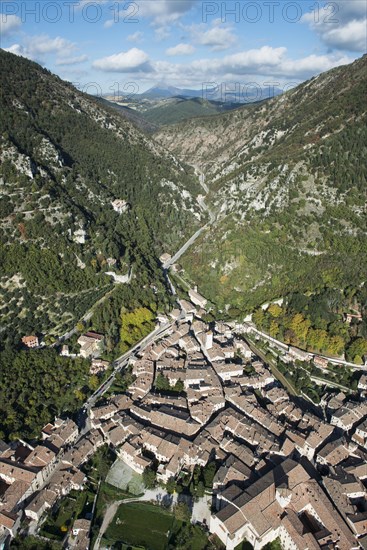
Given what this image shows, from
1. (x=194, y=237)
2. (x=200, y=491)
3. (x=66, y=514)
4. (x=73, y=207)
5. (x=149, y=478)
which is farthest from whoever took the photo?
(x=194, y=237)

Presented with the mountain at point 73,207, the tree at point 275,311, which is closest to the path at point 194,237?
the mountain at point 73,207

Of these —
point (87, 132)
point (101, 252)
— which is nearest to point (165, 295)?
point (101, 252)

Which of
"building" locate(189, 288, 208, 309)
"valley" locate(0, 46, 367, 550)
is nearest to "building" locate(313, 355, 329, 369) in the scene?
"valley" locate(0, 46, 367, 550)

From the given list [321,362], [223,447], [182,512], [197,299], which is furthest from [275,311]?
[182,512]

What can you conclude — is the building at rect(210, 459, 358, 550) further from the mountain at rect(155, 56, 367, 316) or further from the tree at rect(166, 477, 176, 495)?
the mountain at rect(155, 56, 367, 316)

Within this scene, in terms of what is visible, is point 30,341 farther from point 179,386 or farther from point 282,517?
point 282,517

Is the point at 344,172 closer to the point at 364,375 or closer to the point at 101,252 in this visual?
the point at 364,375
